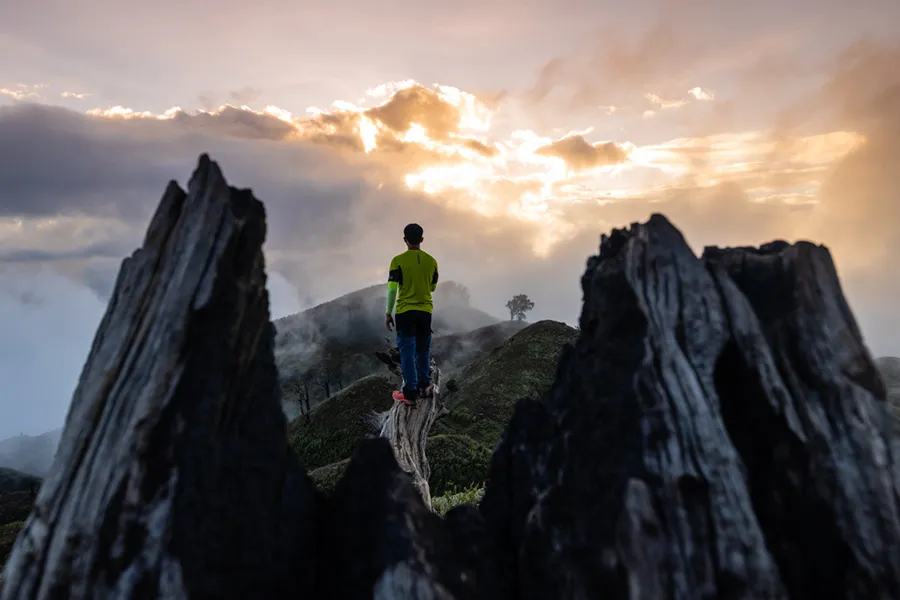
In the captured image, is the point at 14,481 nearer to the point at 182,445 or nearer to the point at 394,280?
the point at 394,280

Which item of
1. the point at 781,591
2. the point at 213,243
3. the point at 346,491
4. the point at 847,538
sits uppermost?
the point at 213,243

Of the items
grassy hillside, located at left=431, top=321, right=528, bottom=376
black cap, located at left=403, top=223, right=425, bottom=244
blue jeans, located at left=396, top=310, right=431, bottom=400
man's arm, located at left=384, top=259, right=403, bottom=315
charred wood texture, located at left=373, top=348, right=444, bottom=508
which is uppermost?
grassy hillside, located at left=431, top=321, right=528, bottom=376

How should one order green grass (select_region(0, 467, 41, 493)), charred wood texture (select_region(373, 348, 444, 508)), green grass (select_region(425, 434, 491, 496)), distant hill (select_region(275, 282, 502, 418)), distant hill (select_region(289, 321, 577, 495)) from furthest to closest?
distant hill (select_region(275, 282, 502, 418)) → green grass (select_region(0, 467, 41, 493)) → distant hill (select_region(289, 321, 577, 495)) → green grass (select_region(425, 434, 491, 496)) → charred wood texture (select_region(373, 348, 444, 508))

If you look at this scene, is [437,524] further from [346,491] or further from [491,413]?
[491,413]

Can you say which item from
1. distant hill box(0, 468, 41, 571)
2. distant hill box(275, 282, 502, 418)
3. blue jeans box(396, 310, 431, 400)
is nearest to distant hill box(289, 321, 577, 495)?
distant hill box(0, 468, 41, 571)

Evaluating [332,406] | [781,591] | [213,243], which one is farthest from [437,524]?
[332,406]

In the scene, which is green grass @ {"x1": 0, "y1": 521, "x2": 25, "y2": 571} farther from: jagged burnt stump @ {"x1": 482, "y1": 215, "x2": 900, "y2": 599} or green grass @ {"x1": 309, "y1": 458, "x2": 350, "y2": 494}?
jagged burnt stump @ {"x1": 482, "y1": 215, "x2": 900, "y2": 599}

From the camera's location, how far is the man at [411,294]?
1181cm

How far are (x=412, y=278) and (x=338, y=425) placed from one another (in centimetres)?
5254

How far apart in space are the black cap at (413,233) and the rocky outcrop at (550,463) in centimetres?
536

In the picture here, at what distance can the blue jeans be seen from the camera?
12102 millimetres

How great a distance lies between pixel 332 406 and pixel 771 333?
64334 mm

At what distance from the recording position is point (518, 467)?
24.8 ft

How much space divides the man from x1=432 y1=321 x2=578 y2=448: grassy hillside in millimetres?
34275
